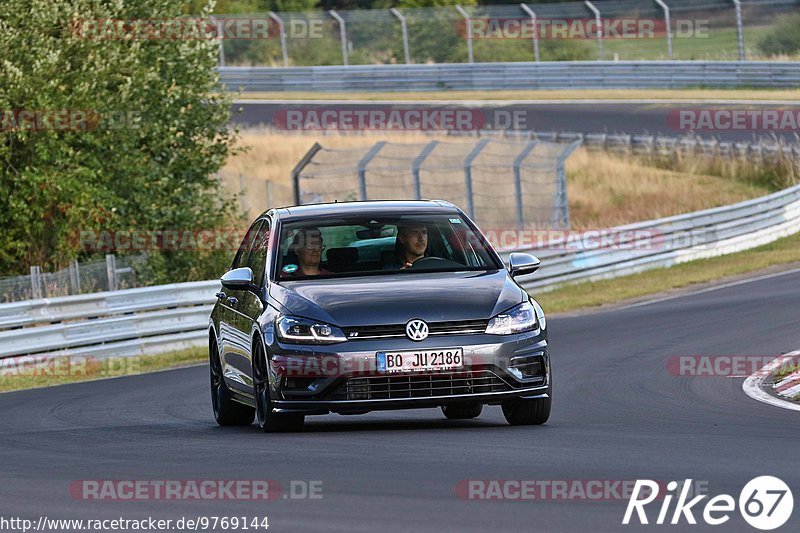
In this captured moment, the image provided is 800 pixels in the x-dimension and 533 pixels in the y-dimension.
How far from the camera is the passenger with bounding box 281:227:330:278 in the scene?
11.1 m

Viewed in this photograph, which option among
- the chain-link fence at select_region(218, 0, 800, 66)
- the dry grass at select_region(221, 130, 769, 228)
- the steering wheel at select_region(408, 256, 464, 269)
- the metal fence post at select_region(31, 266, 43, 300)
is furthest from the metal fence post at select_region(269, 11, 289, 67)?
the steering wheel at select_region(408, 256, 464, 269)

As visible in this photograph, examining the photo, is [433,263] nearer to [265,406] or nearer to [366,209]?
[366,209]

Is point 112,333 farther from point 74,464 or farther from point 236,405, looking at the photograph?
point 74,464

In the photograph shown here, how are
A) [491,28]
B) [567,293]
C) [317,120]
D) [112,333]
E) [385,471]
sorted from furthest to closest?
[491,28] < [317,120] < [567,293] < [112,333] < [385,471]

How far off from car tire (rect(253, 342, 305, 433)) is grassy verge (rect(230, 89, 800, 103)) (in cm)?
3469

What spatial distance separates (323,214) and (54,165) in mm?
13933

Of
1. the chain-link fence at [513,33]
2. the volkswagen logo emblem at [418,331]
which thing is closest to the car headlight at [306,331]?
the volkswagen logo emblem at [418,331]

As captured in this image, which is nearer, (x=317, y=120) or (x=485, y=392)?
(x=485, y=392)

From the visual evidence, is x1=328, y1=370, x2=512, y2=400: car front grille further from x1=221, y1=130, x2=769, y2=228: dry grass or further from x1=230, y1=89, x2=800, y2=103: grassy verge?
x1=230, y1=89, x2=800, y2=103: grassy verge

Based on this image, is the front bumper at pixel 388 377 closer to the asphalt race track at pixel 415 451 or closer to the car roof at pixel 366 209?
the asphalt race track at pixel 415 451

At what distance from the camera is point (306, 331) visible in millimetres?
10258

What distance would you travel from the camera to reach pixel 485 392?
10258 mm

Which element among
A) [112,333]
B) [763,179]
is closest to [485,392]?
[112,333]

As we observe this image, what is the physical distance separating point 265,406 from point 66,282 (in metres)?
12.2
